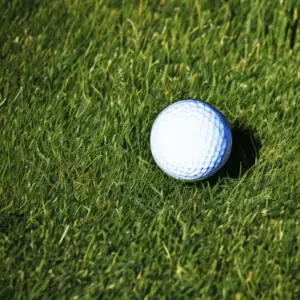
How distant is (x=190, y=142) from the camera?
3674 mm

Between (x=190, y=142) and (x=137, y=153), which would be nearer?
(x=190, y=142)

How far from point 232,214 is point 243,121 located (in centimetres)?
75

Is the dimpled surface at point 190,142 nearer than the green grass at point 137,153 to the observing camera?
No

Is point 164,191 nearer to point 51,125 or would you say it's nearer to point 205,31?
point 51,125

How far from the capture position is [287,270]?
3.37m

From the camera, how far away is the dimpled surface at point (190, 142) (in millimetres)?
3676

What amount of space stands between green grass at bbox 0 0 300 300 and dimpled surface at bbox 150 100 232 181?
14 centimetres

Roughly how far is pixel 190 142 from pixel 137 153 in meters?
0.43

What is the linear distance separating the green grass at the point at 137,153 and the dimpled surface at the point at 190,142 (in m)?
0.14

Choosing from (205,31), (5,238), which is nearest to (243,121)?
(205,31)

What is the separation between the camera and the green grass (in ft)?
11.1

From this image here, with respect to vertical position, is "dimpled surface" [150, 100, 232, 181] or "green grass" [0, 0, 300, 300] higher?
"dimpled surface" [150, 100, 232, 181]

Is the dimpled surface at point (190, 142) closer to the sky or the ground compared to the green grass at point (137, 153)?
closer to the sky

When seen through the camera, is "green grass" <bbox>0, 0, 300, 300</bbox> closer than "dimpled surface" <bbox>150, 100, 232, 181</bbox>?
Yes
